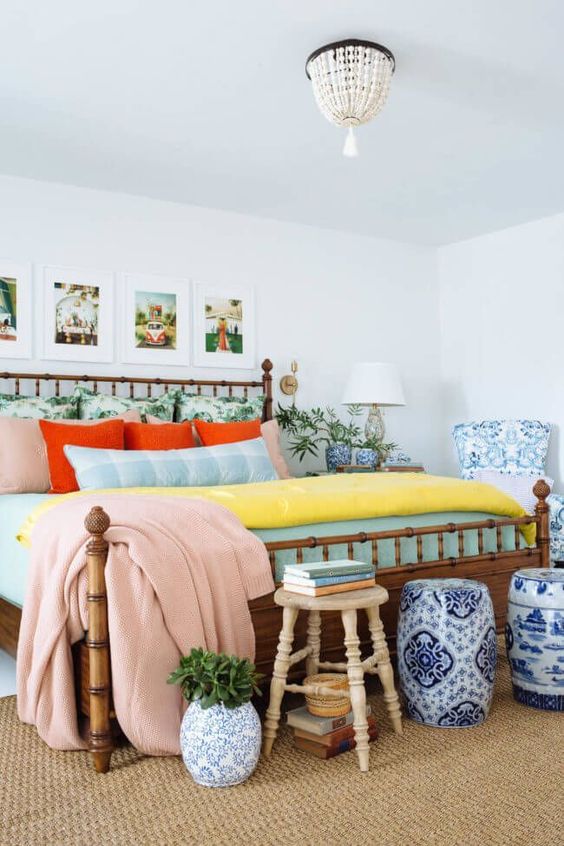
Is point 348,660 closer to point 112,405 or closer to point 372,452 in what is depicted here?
point 112,405

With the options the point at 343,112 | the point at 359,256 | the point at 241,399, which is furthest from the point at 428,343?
the point at 343,112

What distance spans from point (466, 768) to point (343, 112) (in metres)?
2.49

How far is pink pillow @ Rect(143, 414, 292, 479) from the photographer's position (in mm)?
4754

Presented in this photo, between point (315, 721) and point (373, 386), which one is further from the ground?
point (373, 386)

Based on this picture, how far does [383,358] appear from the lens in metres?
6.33

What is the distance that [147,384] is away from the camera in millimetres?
5211

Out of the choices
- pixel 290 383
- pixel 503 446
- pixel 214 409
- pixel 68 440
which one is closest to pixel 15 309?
pixel 68 440

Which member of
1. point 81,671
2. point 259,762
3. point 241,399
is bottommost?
point 259,762

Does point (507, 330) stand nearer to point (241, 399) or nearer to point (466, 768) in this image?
Answer: point (241, 399)

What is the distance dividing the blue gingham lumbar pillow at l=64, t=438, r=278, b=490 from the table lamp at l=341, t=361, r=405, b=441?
1352mm

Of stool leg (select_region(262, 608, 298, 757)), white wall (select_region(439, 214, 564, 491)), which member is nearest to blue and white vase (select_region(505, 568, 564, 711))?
stool leg (select_region(262, 608, 298, 757))

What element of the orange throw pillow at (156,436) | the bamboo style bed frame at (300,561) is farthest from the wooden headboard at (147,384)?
the bamboo style bed frame at (300,561)

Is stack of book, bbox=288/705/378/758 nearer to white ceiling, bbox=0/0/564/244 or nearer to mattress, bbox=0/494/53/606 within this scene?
mattress, bbox=0/494/53/606

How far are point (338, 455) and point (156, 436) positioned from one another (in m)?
1.56
